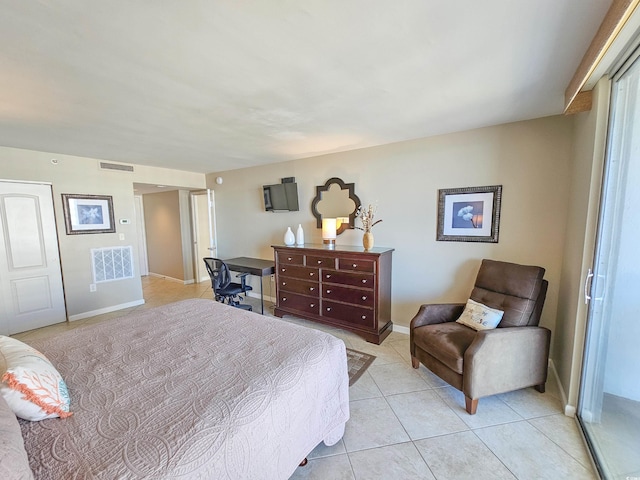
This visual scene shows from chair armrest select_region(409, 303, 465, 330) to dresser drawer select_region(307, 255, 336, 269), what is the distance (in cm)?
117

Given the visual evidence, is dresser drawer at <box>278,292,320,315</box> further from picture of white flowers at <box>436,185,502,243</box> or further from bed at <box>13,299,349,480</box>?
picture of white flowers at <box>436,185,502,243</box>

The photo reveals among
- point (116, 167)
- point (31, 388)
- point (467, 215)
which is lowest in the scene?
point (31, 388)

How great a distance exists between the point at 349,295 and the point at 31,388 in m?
2.71

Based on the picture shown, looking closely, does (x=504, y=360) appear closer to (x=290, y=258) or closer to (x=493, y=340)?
(x=493, y=340)

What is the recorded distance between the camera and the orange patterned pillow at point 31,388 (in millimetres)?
1009

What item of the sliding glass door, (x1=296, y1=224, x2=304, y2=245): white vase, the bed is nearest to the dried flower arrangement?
(x1=296, y1=224, x2=304, y2=245): white vase

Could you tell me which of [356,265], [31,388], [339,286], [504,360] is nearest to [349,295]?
[339,286]

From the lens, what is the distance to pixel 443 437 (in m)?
1.84

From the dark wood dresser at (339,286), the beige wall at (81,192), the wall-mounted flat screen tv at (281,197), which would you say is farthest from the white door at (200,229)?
the dark wood dresser at (339,286)

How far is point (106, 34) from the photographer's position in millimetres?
1328

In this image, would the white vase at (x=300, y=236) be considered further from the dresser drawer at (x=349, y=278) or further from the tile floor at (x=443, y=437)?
the tile floor at (x=443, y=437)

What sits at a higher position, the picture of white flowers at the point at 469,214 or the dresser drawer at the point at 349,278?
the picture of white flowers at the point at 469,214

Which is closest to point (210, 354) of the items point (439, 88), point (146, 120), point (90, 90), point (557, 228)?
point (90, 90)

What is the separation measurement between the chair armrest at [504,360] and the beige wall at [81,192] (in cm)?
505
